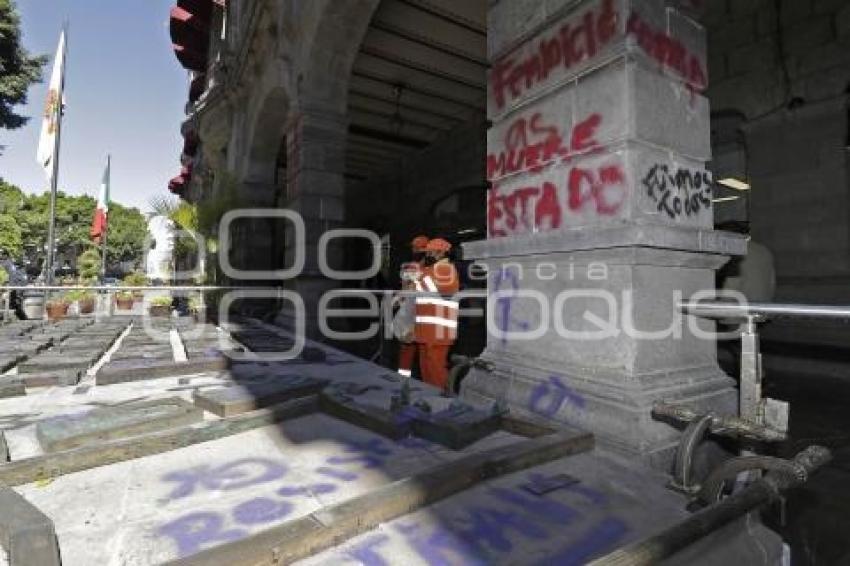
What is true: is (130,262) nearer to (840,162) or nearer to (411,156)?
(411,156)

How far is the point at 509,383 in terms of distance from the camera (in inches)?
147

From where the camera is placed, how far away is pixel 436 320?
6020 mm

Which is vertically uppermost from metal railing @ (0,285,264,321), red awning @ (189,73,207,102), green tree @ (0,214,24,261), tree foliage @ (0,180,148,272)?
red awning @ (189,73,207,102)

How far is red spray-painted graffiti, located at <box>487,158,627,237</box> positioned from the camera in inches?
125

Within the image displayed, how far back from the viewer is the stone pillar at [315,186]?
9.50 m

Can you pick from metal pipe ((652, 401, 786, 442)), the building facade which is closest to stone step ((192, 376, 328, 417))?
the building facade

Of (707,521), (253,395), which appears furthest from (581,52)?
(253,395)

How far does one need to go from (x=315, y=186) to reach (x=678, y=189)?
7470 millimetres

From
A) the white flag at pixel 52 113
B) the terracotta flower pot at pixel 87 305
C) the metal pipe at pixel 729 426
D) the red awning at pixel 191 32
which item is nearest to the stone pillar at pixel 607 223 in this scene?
the metal pipe at pixel 729 426

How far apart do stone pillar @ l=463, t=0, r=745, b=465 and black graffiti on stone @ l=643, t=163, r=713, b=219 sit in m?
0.01

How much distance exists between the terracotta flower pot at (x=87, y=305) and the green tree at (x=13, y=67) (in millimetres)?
16984

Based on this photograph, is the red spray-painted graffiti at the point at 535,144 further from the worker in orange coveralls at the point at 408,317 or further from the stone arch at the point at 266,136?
the stone arch at the point at 266,136

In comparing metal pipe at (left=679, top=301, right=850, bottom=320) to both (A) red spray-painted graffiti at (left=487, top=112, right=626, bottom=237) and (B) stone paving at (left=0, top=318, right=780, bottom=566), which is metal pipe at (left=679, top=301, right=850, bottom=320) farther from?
(B) stone paving at (left=0, top=318, right=780, bottom=566)

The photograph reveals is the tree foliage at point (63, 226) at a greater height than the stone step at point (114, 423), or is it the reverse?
the tree foliage at point (63, 226)
